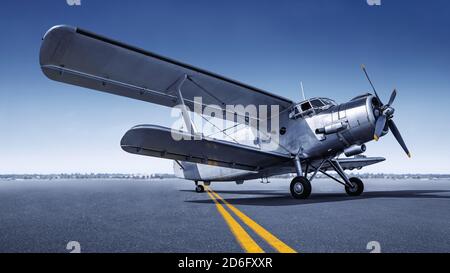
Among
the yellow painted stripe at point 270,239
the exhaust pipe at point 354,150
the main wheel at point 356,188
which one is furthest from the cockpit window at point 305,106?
the yellow painted stripe at point 270,239

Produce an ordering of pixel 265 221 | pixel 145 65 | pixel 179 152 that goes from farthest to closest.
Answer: pixel 179 152, pixel 145 65, pixel 265 221

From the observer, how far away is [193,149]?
8.34m

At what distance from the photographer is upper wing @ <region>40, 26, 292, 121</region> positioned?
643cm

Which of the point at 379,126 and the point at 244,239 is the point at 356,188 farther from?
the point at 244,239

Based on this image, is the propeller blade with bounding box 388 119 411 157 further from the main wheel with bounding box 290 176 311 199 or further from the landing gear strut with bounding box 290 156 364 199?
the main wheel with bounding box 290 176 311 199

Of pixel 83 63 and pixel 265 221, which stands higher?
pixel 83 63

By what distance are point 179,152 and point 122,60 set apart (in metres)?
2.84

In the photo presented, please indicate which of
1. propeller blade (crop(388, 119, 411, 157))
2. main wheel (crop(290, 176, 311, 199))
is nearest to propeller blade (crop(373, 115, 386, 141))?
propeller blade (crop(388, 119, 411, 157))

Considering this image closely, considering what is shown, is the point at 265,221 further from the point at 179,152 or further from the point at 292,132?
the point at 292,132

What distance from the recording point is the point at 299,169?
28.9 ft

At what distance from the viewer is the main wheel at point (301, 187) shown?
817 cm

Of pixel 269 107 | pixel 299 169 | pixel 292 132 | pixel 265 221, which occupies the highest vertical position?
pixel 269 107
